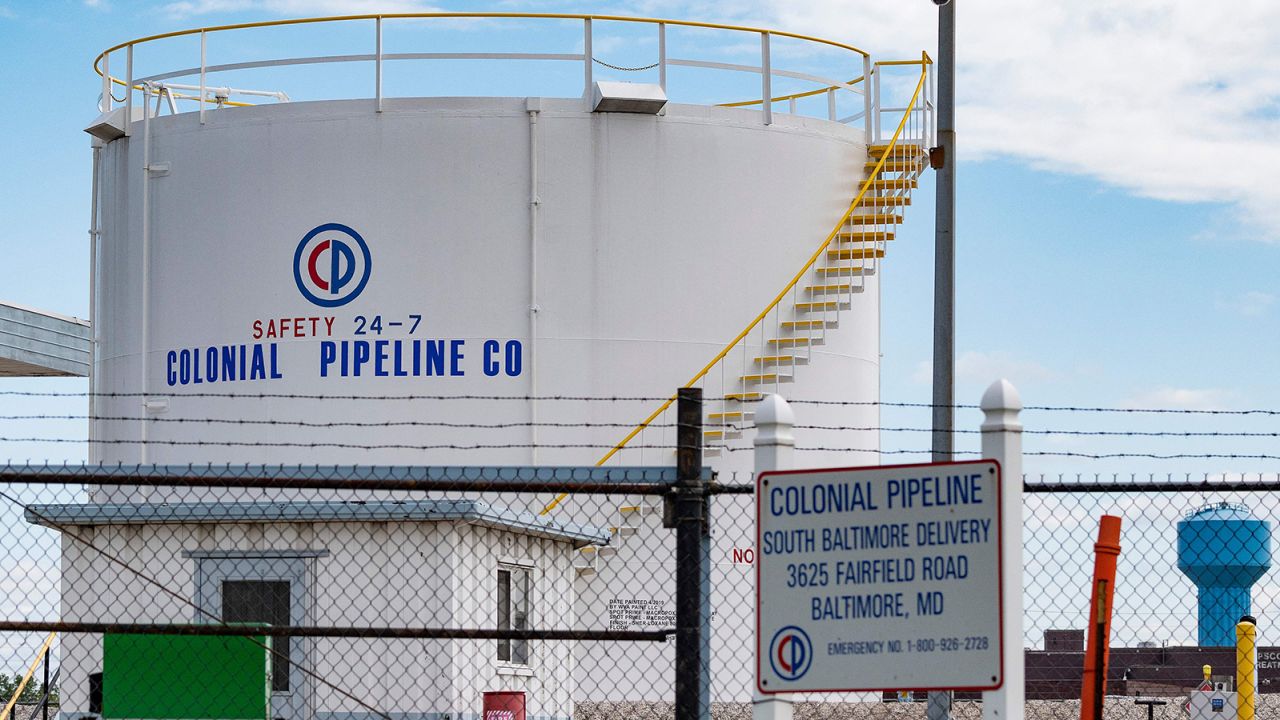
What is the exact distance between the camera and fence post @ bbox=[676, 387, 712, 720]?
7484 millimetres

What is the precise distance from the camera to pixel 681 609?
24.8ft

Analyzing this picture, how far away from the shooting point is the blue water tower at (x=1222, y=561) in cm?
3003

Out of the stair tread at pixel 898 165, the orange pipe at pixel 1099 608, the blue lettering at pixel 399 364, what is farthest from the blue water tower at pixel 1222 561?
the orange pipe at pixel 1099 608

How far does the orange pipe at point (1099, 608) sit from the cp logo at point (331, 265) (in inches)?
624

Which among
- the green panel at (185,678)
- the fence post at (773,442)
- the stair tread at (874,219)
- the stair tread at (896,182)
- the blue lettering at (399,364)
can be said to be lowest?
the green panel at (185,678)

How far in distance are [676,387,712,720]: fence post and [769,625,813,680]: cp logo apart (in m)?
0.66

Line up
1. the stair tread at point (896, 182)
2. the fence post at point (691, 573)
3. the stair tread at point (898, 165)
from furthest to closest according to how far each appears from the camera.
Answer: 1. the stair tread at point (898, 165)
2. the stair tread at point (896, 182)
3. the fence post at point (691, 573)

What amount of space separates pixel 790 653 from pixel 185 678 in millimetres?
5558

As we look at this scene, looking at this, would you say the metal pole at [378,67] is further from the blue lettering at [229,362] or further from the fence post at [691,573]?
the fence post at [691,573]

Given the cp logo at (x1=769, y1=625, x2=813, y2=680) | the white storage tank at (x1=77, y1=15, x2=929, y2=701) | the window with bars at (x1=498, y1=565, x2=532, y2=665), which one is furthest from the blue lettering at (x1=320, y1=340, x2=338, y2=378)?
the cp logo at (x1=769, y1=625, x2=813, y2=680)

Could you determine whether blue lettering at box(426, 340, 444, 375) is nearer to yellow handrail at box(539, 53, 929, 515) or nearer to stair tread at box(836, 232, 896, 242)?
yellow handrail at box(539, 53, 929, 515)

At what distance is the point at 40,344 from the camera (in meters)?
30.0

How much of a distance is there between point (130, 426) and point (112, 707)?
41.5 ft

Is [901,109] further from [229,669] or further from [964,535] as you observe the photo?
[964,535]
